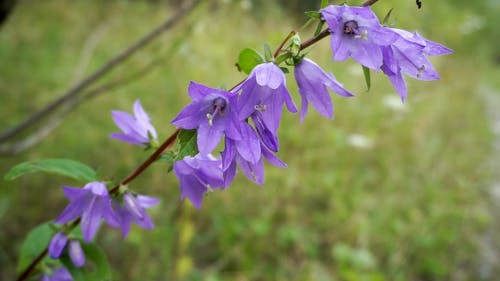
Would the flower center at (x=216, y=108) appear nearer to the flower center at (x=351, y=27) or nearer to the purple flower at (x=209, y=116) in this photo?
the purple flower at (x=209, y=116)

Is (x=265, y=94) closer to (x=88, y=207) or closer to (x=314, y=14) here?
(x=314, y=14)

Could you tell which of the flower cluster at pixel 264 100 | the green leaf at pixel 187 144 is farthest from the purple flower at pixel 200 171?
the green leaf at pixel 187 144

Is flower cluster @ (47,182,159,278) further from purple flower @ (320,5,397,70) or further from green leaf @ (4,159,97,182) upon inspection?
purple flower @ (320,5,397,70)

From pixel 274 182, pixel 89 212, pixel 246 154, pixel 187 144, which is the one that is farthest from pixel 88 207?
pixel 274 182

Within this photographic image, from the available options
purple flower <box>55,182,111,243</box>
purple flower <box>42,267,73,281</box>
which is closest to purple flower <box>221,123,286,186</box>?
purple flower <box>55,182,111,243</box>

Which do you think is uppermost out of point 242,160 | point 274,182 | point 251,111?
point 251,111

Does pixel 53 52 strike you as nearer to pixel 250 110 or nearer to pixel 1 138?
pixel 1 138
